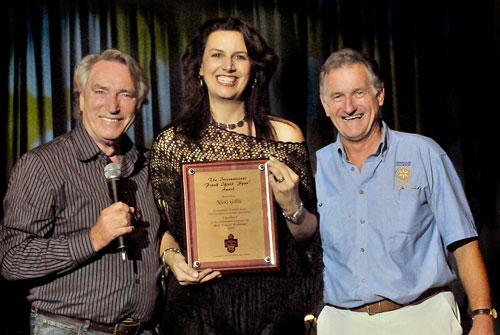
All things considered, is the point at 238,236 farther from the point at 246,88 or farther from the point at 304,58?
the point at 304,58

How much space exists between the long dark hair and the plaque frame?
0.67 feet

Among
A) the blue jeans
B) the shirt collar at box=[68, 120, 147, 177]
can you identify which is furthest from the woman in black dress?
the blue jeans

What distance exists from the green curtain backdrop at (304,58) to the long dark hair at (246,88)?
0.76 m

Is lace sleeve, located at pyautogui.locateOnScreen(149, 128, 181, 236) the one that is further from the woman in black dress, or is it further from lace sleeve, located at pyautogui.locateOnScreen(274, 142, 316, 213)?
lace sleeve, located at pyautogui.locateOnScreen(274, 142, 316, 213)

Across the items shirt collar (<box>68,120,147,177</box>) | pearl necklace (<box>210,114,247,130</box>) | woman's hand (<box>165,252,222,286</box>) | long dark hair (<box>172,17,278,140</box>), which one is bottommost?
woman's hand (<box>165,252,222,286</box>)

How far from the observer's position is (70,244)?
2.31 m

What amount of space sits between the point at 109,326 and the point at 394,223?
1.21 metres

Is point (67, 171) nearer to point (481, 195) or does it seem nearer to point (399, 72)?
point (399, 72)

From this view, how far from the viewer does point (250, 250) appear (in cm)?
240

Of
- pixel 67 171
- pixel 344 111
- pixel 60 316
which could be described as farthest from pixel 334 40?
pixel 60 316

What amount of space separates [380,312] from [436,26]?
1.84 m

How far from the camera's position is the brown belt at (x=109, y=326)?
2330 millimetres

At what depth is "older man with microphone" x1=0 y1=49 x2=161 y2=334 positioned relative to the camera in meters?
2.30

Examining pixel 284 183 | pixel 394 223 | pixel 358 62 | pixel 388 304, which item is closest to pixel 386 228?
pixel 394 223
